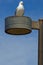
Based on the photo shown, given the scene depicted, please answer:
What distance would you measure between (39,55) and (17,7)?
127 centimetres

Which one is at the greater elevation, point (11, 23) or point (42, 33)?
point (11, 23)

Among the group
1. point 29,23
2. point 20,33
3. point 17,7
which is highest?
point 17,7

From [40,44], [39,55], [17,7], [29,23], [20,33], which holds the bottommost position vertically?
[39,55]

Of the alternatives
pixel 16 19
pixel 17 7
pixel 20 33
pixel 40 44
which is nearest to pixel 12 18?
pixel 16 19

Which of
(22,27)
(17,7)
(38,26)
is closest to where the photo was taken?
(22,27)

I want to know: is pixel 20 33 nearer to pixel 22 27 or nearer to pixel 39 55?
pixel 22 27

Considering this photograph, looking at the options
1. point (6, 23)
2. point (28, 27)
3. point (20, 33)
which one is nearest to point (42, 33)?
point (28, 27)

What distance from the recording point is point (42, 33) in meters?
2.48

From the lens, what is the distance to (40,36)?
2479 mm

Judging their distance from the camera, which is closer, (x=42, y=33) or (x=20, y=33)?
(x=42, y=33)

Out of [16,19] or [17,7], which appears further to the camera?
[17,7]

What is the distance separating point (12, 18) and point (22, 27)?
0.22m

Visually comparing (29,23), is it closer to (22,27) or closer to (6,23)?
(22,27)

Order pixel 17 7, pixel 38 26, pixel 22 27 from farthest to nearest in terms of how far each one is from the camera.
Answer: pixel 17 7, pixel 38 26, pixel 22 27
